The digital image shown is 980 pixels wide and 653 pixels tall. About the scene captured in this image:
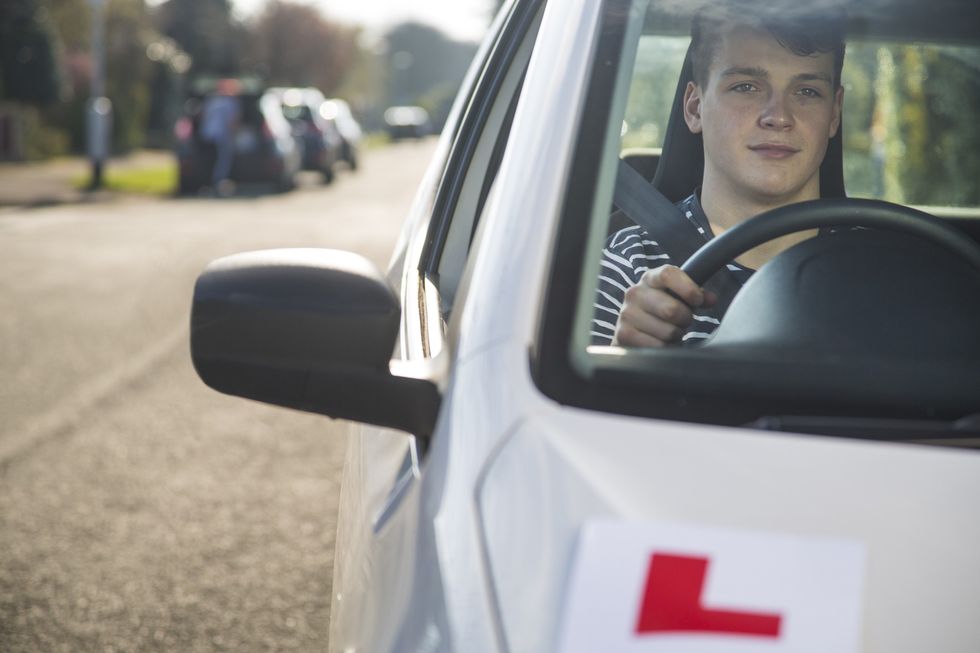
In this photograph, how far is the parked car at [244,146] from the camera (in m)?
20.4

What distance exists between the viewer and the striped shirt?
1.64m

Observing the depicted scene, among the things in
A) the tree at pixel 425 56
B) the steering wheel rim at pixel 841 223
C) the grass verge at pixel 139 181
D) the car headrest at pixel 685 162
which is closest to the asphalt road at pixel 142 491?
the car headrest at pixel 685 162

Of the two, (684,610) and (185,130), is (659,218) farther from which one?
(185,130)

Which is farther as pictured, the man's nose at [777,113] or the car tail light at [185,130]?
the car tail light at [185,130]

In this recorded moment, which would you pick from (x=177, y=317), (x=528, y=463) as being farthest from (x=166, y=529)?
(x=177, y=317)

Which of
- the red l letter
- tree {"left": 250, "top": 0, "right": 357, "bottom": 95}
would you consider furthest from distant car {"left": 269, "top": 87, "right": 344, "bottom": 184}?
tree {"left": 250, "top": 0, "right": 357, "bottom": 95}

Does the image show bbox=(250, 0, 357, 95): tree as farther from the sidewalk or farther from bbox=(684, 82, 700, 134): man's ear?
bbox=(684, 82, 700, 134): man's ear

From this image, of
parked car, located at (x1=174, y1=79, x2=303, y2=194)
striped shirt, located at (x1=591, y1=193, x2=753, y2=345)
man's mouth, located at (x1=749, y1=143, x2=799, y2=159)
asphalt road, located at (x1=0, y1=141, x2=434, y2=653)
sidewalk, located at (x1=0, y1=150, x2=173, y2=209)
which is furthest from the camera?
parked car, located at (x1=174, y1=79, x2=303, y2=194)

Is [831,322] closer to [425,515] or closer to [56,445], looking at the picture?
[425,515]

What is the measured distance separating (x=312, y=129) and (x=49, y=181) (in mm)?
4938

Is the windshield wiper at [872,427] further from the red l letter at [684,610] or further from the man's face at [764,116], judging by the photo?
the man's face at [764,116]

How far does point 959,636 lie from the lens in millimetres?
1141

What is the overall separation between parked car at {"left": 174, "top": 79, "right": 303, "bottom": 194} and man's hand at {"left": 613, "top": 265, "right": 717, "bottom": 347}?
63.2 feet

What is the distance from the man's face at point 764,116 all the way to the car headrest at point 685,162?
145mm
